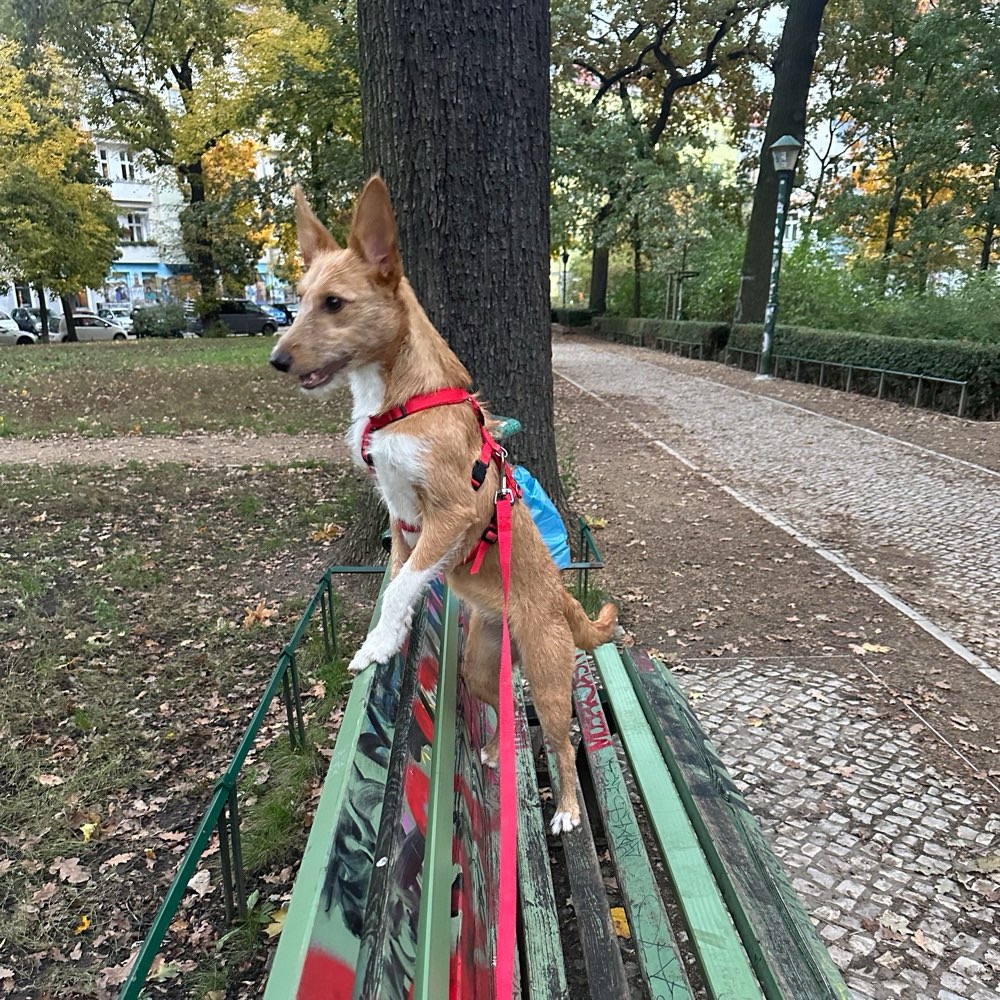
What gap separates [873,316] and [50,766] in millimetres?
18879

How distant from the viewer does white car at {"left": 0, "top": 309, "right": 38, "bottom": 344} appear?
107ft

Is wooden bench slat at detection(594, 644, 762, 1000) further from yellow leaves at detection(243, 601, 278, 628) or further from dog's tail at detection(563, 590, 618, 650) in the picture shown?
yellow leaves at detection(243, 601, 278, 628)

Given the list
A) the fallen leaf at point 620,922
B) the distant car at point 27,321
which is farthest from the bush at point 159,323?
the fallen leaf at point 620,922

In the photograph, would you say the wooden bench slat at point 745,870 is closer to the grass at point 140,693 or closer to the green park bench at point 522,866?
the green park bench at point 522,866

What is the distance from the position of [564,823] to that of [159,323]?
3804 cm

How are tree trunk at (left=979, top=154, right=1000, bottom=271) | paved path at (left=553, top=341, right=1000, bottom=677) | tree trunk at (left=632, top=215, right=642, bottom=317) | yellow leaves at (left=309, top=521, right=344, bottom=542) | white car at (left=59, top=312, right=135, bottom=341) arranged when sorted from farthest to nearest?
white car at (left=59, top=312, right=135, bottom=341)
tree trunk at (left=632, top=215, right=642, bottom=317)
tree trunk at (left=979, top=154, right=1000, bottom=271)
yellow leaves at (left=309, top=521, right=344, bottom=542)
paved path at (left=553, top=341, right=1000, bottom=677)

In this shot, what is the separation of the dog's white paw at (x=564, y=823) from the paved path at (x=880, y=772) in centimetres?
85

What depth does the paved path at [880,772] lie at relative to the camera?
8.53 ft

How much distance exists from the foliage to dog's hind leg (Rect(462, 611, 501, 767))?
97.0 ft

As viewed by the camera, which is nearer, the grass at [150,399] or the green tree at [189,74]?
the grass at [150,399]

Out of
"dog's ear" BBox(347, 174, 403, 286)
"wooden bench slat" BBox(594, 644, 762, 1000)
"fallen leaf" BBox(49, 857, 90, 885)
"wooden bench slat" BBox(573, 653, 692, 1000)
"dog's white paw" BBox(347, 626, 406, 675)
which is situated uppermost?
"dog's ear" BBox(347, 174, 403, 286)

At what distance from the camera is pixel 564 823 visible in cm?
249

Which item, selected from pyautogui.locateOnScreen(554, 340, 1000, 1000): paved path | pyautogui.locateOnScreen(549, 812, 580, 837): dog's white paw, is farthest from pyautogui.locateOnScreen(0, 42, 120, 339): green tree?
pyautogui.locateOnScreen(549, 812, 580, 837): dog's white paw

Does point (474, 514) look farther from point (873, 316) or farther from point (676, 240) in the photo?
A: point (676, 240)
